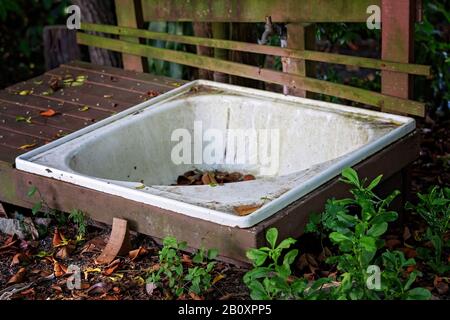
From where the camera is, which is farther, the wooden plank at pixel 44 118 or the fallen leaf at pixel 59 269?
the wooden plank at pixel 44 118

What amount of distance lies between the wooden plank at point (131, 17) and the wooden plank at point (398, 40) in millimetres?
1653

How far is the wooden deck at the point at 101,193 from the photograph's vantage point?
3385 millimetres

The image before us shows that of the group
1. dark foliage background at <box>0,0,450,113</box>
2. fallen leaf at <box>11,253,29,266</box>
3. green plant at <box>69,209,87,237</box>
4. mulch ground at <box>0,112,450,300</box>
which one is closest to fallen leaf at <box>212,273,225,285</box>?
mulch ground at <box>0,112,450,300</box>

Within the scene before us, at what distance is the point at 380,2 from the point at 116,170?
4.90 ft

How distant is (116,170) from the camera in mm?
4367

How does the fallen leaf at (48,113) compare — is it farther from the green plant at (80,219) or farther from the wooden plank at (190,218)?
the green plant at (80,219)

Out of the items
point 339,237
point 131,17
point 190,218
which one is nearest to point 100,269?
point 190,218

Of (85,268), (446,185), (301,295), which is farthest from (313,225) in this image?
(446,185)

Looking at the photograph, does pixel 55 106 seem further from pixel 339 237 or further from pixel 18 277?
pixel 339 237

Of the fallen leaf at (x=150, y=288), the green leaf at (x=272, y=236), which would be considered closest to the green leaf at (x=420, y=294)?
the green leaf at (x=272, y=236)

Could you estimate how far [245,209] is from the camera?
3.37 meters

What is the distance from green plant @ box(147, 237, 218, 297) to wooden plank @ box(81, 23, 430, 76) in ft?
4.54

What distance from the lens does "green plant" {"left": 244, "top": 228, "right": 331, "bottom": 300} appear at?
2916mm

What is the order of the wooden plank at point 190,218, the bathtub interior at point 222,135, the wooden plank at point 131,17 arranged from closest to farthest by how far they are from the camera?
1. the wooden plank at point 190,218
2. the bathtub interior at point 222,135
3. the wooden plank at point 131,17
